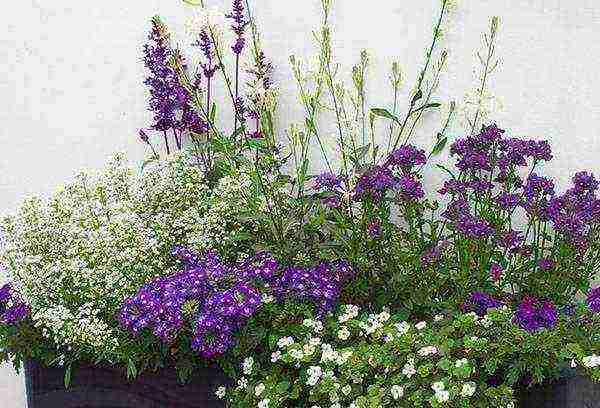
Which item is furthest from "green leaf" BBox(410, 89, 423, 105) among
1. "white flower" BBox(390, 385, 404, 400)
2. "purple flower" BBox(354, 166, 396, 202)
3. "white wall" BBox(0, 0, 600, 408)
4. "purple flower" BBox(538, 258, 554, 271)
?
"white flower" BBox(390, 385, 404, 400)

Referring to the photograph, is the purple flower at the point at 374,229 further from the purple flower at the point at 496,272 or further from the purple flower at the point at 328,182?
the purple flower at the point at 496,272

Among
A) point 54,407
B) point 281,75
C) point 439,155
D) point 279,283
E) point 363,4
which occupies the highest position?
point 363,4

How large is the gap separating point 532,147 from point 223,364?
112cm

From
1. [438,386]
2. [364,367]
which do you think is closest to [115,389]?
[364,367]

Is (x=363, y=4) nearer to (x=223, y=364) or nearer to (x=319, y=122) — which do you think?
(x=319, y=122)

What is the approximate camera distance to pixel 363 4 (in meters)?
3.10

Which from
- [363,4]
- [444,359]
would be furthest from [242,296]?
[363,4]

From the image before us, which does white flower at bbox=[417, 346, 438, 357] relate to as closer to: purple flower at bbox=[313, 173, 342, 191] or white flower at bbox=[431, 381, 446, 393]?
white flower at bbox=[431, 381, 446, 393]

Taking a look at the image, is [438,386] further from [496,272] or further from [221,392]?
[221,392]

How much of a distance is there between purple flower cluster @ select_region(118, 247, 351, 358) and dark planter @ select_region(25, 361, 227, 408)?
0.14 metres

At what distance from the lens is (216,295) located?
262 cm

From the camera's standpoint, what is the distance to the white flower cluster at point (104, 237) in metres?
→ 2.83

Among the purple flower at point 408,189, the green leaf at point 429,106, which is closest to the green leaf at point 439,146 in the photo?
the green leaf at point 429,106

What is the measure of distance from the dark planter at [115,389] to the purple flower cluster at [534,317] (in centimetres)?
90
